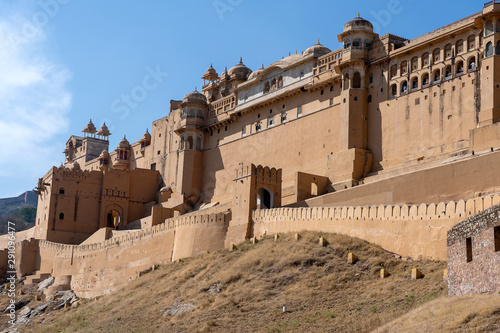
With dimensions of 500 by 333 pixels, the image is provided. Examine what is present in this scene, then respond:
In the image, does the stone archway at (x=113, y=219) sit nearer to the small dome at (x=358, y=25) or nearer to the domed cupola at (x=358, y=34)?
the domed cupola at (x=358, y=34)

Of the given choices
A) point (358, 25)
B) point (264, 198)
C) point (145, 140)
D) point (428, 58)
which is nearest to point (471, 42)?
point (428, 58)

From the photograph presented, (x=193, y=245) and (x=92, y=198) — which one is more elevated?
(x=92, y=198)

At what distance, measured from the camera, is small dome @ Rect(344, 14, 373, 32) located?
4178cm

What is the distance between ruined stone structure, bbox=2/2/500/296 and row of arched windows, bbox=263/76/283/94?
9cm

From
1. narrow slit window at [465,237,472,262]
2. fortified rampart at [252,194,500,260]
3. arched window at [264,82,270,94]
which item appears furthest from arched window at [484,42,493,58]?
narrow slit window at [465,237,472,262]

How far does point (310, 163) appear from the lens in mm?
44219

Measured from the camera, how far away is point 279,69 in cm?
4875

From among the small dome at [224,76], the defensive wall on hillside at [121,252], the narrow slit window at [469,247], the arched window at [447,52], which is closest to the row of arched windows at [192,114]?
the small dome at [224,76]

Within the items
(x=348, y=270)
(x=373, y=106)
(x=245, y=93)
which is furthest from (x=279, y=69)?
(x=348, y=270)

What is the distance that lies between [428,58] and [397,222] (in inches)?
537

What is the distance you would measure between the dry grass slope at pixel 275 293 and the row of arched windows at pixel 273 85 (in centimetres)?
1573

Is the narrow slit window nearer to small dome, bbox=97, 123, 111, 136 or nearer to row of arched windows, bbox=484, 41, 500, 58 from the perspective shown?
row of arched windows, bbox=484, 41, 500, 58

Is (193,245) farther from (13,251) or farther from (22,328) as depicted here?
(13,251)

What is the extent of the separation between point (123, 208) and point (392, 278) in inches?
1262
